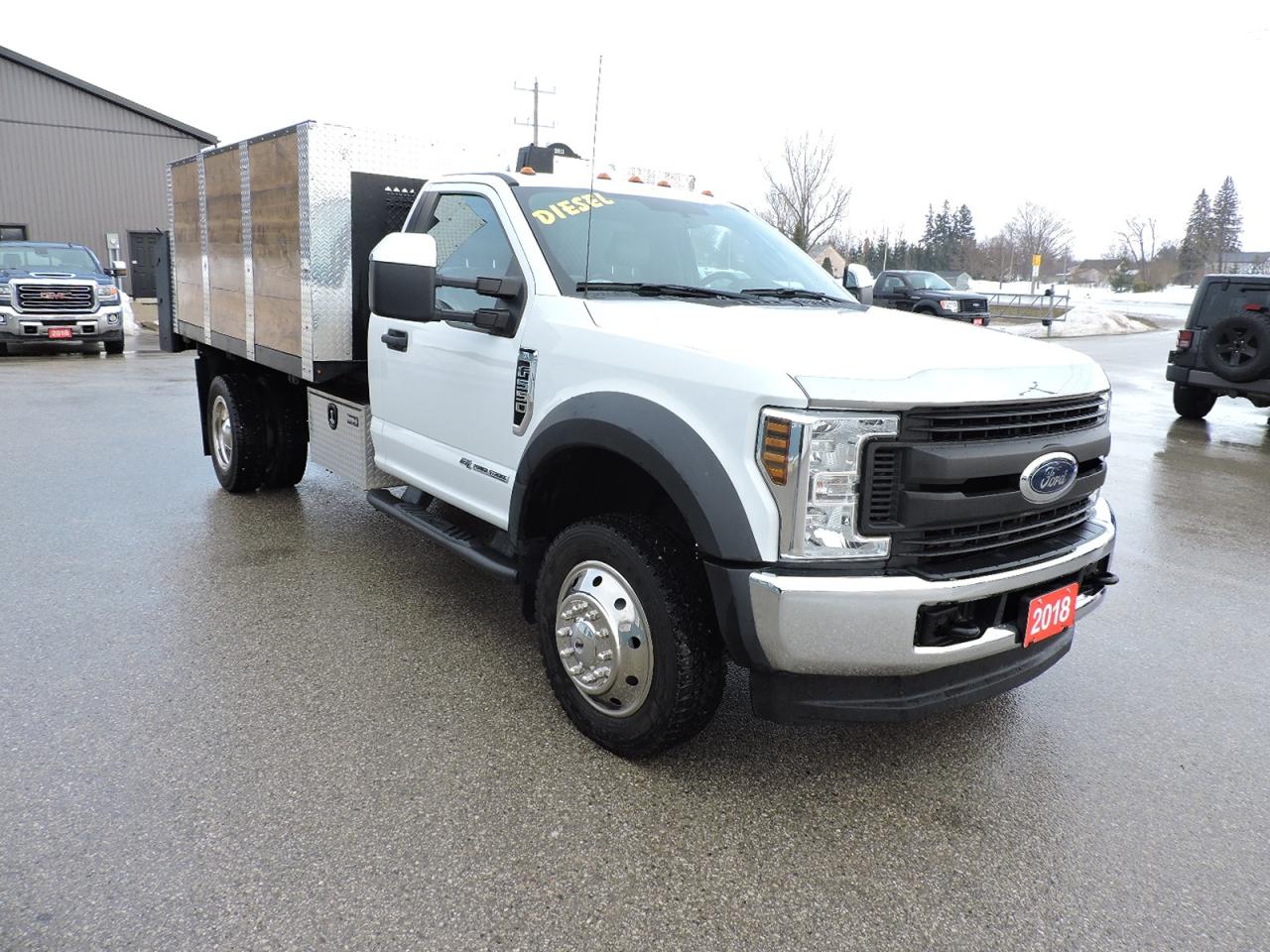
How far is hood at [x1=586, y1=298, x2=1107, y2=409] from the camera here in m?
2.60

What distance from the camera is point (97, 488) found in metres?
6.74

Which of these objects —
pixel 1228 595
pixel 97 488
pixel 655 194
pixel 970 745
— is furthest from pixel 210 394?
pixel 1228 595

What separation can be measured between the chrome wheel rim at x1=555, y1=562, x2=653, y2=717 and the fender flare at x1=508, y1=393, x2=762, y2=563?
0.41 m

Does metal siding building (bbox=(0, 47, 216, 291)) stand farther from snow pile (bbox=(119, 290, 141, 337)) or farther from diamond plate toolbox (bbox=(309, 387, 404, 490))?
diamond plate toolbox (bbox=(309, 387, 404, 490))

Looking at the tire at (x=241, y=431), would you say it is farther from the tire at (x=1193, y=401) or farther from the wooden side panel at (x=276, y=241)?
the tire at (x=1193, y=401)

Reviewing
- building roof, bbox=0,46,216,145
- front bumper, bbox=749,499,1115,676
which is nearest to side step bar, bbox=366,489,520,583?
front bumper, bbox=749,499,1115,676

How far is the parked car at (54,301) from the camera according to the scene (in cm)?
1520

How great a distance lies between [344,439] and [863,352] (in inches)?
129

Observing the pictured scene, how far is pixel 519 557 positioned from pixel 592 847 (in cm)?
124

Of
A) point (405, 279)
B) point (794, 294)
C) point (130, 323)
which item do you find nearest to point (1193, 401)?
point (794, 294)

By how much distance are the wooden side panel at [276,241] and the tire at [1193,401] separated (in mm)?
10679

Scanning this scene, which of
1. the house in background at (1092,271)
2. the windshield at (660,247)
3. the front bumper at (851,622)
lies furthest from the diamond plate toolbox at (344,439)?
the house in background at (1092,271)

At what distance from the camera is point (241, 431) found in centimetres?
632

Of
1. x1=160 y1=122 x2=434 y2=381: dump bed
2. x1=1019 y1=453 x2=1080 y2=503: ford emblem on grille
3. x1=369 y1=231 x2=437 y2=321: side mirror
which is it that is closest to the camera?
x1=1019 y1=453 x2=1080 y2=503: ford emblem on grille
